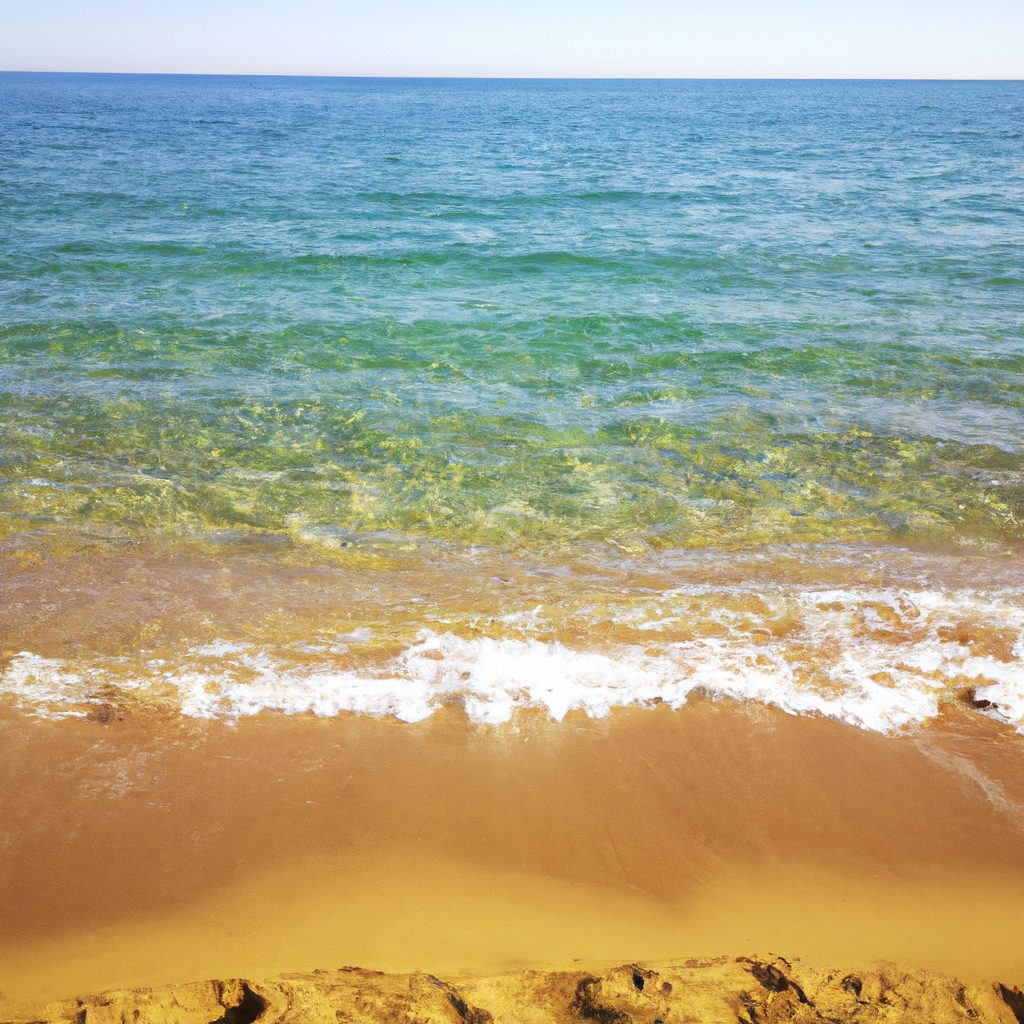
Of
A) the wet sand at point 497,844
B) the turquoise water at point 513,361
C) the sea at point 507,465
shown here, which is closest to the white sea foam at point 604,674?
the sea at point 507,465

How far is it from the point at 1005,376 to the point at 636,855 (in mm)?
8675

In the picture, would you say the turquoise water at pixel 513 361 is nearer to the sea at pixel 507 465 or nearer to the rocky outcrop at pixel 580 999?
the sea at pixel 507 465

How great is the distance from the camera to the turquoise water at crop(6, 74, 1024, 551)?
6305mm

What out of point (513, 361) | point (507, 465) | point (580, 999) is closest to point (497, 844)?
point (580, 999)

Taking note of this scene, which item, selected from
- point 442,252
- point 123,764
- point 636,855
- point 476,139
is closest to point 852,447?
point 636,855

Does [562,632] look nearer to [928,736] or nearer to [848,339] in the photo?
[928,736]

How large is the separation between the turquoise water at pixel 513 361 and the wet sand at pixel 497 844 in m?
2.31

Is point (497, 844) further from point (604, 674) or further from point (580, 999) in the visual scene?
point (604, 674)

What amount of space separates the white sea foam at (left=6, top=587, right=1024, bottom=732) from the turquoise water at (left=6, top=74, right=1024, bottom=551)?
137cm

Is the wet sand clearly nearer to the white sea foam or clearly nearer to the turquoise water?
the white sea foam

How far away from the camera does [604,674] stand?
4211 mm

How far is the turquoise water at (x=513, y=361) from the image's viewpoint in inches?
248

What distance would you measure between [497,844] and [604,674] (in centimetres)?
128

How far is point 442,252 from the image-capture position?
48.6 ft
